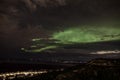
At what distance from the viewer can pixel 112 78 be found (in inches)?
7269

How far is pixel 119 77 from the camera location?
593ft

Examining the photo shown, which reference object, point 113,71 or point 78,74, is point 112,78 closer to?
point 113,71

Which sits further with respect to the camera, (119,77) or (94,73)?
(94,73)

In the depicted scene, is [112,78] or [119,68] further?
[119,68]

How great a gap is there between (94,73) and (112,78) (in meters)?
18.0

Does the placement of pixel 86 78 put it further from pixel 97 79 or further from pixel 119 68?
pixel 119 68

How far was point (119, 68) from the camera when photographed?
652ft

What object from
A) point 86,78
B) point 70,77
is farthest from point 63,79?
point 86,78

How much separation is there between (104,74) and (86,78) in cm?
1864

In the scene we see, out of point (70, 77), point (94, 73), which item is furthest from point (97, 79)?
point (70, 77)

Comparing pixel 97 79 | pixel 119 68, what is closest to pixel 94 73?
pixel 97 79

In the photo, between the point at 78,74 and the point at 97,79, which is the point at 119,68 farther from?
the point at 78,74

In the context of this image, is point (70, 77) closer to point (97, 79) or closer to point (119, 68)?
point (97, 79)

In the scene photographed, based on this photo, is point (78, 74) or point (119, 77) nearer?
point (119, 77)
